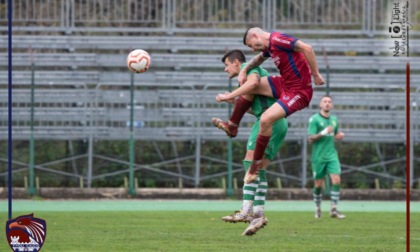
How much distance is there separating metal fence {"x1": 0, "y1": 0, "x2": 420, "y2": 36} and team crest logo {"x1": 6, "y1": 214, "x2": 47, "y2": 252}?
58.1 feet

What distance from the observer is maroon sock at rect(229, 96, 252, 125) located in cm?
1352

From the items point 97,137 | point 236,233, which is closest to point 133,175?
point 97,137

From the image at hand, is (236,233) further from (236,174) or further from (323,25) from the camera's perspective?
(323,25)

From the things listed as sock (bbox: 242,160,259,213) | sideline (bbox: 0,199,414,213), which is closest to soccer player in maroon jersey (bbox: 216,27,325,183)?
sock (bbox: 242,160,259,213)

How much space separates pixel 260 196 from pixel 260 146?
888mm

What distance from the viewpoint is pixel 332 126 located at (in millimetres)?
20453

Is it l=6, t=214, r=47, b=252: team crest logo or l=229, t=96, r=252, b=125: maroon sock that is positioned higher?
l=229, t=96, r=252, b=125: maroon sock

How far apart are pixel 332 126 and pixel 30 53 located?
9.04 m

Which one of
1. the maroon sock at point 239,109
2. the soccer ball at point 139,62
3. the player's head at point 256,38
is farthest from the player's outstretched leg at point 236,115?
the soccer ball at point 139,62

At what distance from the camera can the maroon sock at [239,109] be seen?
44.3 ft

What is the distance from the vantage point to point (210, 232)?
1570 centimetres

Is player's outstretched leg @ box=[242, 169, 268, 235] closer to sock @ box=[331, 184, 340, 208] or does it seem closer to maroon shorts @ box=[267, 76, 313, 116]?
maroon shorts @ box=[267, 76, 313, 116]

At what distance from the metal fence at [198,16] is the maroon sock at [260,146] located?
571 inches

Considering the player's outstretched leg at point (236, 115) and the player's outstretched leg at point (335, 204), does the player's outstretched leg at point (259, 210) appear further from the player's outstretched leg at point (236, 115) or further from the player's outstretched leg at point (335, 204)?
the player's outstretched leg at point (335, 204)
